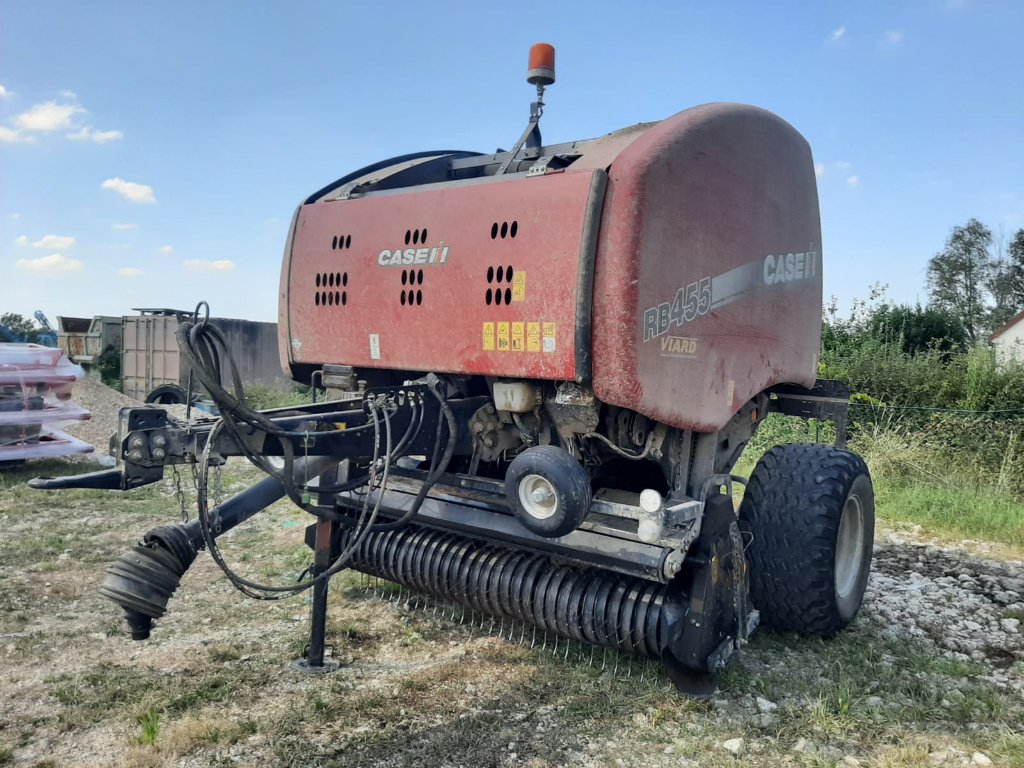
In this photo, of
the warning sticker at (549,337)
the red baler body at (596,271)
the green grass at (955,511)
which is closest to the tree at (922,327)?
the green grass at (955,511)

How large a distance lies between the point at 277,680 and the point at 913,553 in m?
4.89

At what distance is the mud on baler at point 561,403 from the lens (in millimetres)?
3258

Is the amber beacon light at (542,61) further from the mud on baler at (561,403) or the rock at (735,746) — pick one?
the rock at (735,746)

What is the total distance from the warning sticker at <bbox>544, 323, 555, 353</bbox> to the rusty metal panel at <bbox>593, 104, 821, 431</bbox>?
0.63 ft

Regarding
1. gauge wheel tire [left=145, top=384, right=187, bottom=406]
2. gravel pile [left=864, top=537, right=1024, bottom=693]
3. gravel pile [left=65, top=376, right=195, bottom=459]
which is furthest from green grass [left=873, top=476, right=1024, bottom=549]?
gauge wheel tire [left=145, top=384, right=187, bottom=406]

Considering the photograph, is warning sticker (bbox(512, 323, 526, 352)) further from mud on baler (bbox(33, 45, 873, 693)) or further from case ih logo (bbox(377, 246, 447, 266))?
case ih logo (bbox(377, 246, 447, 266))

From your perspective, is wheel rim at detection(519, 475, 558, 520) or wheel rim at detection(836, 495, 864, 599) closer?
wheel rim at detection(519, 475, 558, 520)

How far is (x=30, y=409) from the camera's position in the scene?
349 inches

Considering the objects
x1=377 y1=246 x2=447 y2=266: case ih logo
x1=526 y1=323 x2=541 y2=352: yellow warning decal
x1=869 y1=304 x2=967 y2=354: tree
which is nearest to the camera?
x1=526 y1=323 x2=541 y2=352: yellow warning decal

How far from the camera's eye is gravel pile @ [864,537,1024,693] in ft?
14.4

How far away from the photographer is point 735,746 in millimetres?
3268

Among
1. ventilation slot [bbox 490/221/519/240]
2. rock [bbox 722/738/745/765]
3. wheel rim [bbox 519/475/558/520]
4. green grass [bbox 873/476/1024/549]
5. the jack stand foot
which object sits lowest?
rock [bbox 722/738/745/765]

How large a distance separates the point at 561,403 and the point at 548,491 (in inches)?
16.3

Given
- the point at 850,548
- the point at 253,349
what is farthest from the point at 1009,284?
the point at 850,548
